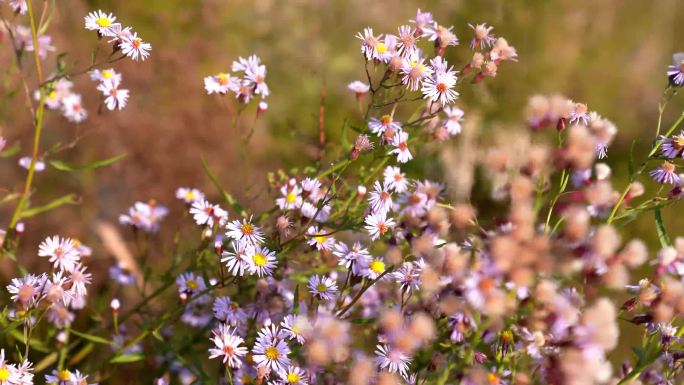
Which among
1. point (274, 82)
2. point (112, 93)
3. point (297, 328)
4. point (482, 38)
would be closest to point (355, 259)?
point (297, 328)

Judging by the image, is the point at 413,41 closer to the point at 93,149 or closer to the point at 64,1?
the point at 93,149

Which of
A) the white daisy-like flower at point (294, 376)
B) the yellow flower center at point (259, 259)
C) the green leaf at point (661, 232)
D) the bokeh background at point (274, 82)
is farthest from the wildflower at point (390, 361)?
the bokeh background at point (274, 82)

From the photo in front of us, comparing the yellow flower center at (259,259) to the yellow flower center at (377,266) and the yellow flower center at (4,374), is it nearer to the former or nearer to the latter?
the yellow flower center at (377,266)

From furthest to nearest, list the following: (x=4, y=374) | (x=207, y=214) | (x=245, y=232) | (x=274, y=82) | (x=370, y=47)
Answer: (x=274, y=82)
(x=207, y=214)
(x=370, y=47)
(x=245, y=232)
(x=4, y=374)

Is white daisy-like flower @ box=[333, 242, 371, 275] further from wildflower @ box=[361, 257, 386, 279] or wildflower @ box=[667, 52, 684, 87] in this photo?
wildflower @ box=[667, 52, 684, 87]

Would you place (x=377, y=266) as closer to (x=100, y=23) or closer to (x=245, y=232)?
(x=245, y=232)

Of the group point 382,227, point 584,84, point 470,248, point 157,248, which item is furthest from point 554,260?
point 584,84
